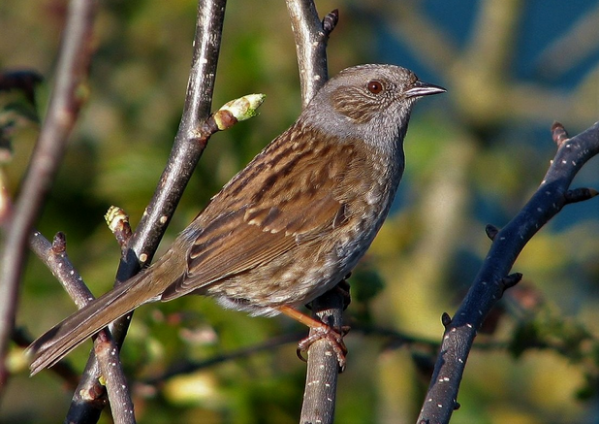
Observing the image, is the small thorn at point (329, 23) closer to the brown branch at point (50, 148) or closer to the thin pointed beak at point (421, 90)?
the thin pointed beak at point (421, 90)

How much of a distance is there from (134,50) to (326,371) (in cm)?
298

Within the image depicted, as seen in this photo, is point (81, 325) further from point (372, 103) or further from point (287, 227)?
point (372, 103)

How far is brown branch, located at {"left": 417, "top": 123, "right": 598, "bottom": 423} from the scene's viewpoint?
240cm

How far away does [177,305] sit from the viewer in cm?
365

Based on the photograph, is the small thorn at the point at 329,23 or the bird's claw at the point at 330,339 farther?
the small thorn at the point at 329,23

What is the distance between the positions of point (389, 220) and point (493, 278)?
11.4 feet

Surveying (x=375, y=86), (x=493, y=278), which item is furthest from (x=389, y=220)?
(x=493, y=278)

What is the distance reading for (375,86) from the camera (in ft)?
13.9

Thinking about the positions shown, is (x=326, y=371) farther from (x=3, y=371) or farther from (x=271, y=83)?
(x=271, y=83)

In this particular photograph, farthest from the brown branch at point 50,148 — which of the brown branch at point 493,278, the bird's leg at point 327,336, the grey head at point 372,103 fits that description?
the grey head at point 372,103

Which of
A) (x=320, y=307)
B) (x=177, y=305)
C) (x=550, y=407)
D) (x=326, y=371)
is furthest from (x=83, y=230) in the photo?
(x=550, y=407)

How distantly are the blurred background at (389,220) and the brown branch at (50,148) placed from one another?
1.52m

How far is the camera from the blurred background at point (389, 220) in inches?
146

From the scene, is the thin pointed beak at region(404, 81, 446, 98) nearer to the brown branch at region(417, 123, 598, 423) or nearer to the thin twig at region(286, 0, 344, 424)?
the thin twig at region(286, 0, 344, 424)
